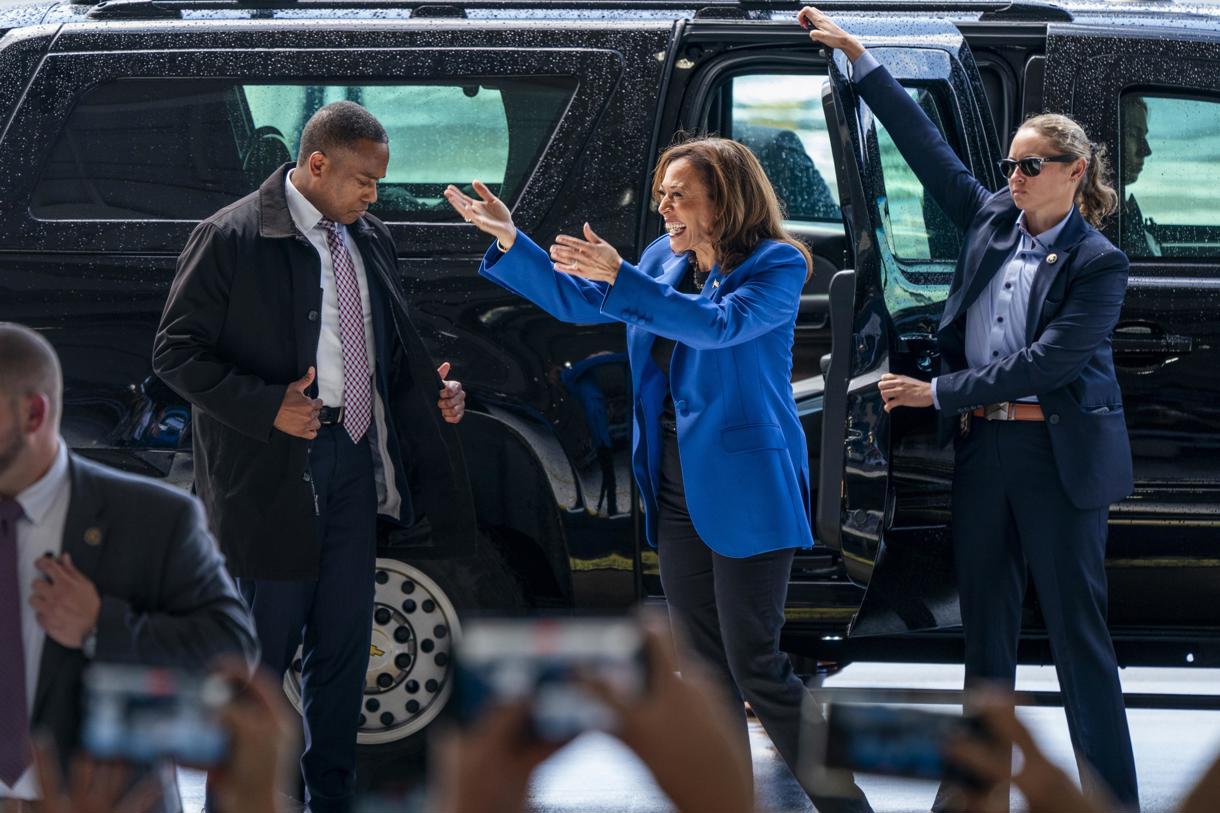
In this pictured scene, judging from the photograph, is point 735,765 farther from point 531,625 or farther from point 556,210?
point 556,210

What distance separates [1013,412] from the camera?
4.00 metres

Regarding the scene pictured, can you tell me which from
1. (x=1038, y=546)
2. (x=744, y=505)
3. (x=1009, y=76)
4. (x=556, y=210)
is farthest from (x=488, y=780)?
(x=1009, y=76)

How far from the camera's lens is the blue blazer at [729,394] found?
3633 millimetres

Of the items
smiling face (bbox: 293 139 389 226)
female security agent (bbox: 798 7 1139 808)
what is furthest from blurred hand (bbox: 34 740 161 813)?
female security agent (bbox: 798 7 1139 808)

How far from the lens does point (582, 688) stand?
1353 mm

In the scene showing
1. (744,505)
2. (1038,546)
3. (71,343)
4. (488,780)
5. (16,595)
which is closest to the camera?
(488,780)

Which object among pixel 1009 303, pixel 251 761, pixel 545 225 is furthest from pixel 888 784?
pixel 251 761

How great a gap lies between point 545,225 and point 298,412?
991mm

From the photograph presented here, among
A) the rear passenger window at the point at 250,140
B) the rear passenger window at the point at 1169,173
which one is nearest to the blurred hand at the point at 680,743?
the rear passenger window at the point at 250,140

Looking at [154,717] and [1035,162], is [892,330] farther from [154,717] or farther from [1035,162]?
[154,717]

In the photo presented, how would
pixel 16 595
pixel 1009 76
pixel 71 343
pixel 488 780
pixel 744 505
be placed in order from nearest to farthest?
pixel 488 780 < pixel 16 595 < pixel 744 505 < pixel 71 343 < pixel 1009 76

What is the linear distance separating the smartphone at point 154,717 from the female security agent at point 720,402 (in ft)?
6.36

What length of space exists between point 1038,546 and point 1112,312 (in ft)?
1.86

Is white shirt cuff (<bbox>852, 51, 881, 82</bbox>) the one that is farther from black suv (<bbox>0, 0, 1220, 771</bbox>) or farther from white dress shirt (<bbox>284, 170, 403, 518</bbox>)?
white dress shirt (<bbox>284, 170, 403, 518</bbox>)
